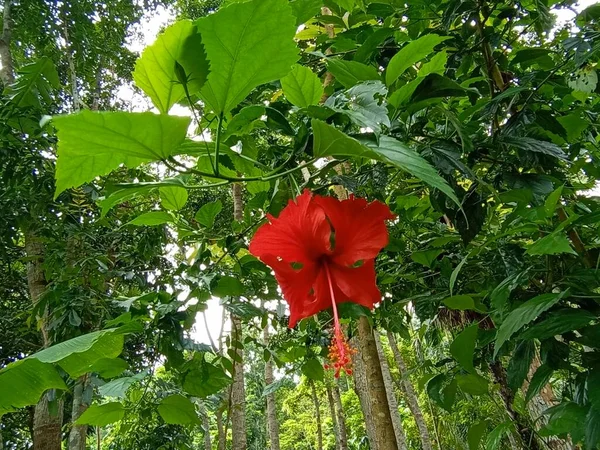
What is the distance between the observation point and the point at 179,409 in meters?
0.79

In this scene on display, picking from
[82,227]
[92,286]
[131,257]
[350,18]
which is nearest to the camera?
[350,18]

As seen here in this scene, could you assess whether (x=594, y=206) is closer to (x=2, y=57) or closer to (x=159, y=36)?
(x=159, y=36)

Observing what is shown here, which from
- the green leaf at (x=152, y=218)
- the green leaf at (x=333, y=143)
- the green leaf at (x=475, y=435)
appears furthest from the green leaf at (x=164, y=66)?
the green leaf at (x=475, y=435)

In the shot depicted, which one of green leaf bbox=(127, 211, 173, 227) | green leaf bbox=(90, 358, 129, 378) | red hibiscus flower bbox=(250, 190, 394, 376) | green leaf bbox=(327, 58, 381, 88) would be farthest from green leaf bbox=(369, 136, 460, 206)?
green leaf bbox=(90, 358, 129, 378)

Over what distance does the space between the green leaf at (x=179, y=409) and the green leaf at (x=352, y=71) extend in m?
0.60

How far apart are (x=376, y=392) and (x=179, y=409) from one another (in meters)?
0.57

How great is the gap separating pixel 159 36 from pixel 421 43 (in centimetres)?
30

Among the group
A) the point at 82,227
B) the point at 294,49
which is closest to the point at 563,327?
the point at 294,49

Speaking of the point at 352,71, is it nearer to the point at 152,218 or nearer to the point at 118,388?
the point at 152,218

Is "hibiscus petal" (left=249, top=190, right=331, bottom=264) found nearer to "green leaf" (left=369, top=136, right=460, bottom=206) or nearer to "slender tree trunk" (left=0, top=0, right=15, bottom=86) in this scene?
"green leaf" (left=369, top=136, right=460, bottom=206)

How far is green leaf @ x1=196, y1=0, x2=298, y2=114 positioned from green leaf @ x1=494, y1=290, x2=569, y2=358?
413 millimetres

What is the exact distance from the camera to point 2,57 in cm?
276

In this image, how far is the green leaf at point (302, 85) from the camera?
540mm

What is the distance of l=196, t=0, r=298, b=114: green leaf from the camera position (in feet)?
1.25
